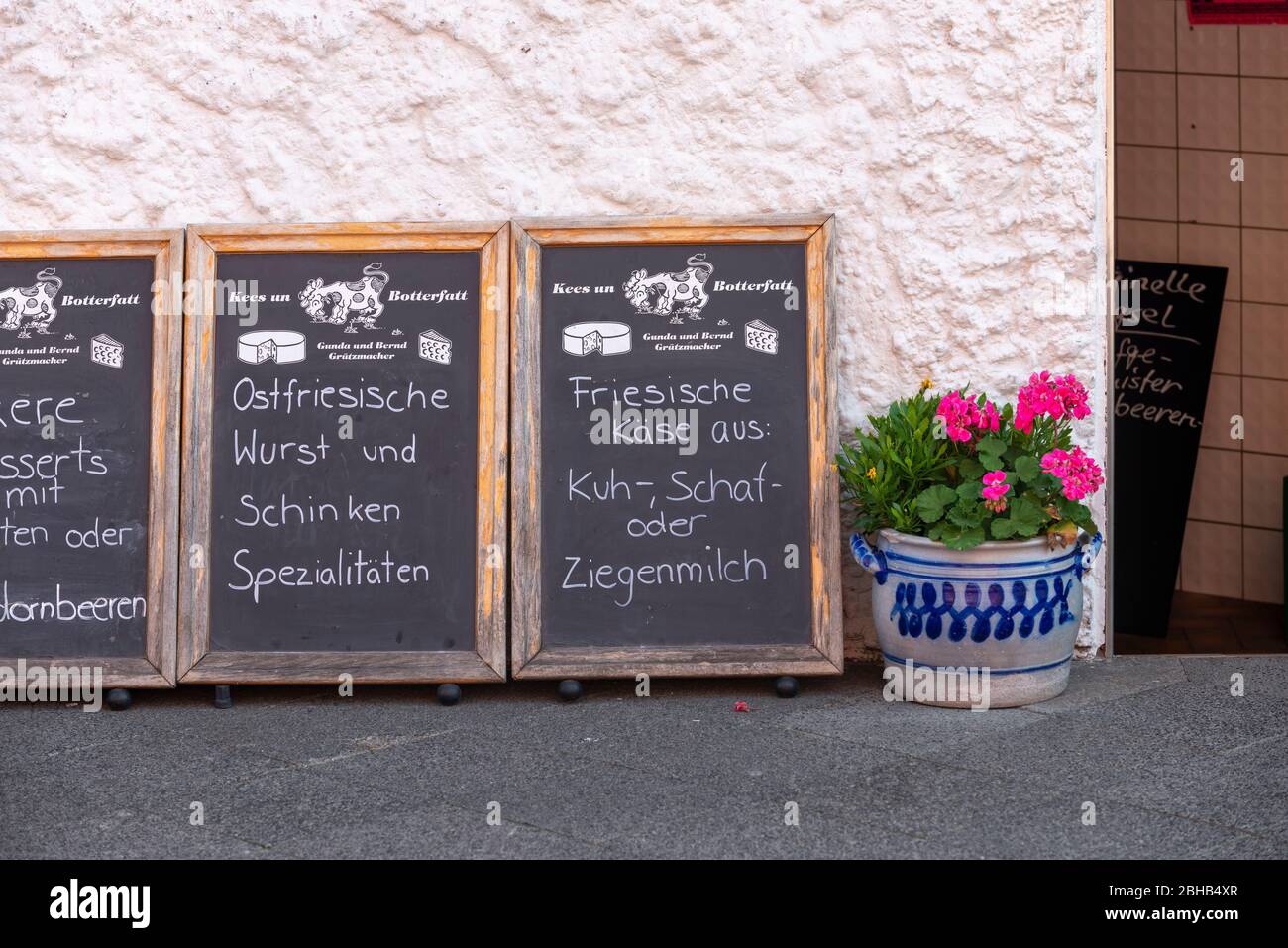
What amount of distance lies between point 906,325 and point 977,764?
149 cm

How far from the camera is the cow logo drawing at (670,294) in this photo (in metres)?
3.95

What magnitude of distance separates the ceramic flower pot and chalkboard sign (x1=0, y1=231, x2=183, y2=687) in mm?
2008

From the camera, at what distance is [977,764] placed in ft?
10.7

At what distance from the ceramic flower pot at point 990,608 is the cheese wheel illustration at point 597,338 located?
3.03 feet

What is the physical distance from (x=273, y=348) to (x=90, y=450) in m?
0.59

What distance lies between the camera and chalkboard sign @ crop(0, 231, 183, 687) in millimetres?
3855

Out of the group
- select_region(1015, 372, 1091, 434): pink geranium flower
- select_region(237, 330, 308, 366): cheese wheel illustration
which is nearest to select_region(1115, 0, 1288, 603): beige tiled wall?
select_region(1015, 372, 1091, 434): pink geranium flower

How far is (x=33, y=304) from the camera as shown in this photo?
3990 mm

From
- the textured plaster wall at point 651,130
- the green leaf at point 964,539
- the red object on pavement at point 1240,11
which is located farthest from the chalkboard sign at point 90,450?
the red object on pavement at point 1240,11

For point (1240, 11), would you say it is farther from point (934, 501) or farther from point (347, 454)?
point (347, 454)

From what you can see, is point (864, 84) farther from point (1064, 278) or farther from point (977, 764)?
point (977, 764)

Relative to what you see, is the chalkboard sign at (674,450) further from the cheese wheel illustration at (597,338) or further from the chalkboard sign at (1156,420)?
the chalkboard sign at (1156,420)

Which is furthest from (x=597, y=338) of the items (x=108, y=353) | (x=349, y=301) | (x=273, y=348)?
(x=108, y=353)

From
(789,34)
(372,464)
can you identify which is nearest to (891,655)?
(372,464)
